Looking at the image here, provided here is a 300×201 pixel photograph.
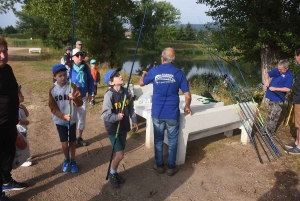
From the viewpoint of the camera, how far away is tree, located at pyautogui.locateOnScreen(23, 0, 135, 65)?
42.1 ft

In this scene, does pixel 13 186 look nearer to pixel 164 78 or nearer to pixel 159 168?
pixel 159 168

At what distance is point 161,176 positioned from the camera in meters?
3.40

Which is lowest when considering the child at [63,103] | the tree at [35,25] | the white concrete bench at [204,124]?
the white concrete bench at [204,124]

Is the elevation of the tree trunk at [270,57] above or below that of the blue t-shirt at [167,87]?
above

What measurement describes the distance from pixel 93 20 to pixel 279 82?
12511 millimetres

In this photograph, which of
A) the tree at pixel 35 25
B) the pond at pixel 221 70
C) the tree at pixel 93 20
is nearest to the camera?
the pond at pixel 221 70

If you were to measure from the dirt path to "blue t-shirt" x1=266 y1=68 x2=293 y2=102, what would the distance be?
34.2 inches

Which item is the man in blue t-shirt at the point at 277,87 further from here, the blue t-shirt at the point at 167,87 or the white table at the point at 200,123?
the blue t-shirt at the point at 167,87

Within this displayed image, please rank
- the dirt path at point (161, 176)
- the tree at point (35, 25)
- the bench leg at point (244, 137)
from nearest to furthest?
the dirt path at point (161, 176), the bench leg at point (244, 137), the tree at point (35, 25)

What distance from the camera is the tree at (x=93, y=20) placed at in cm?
1282

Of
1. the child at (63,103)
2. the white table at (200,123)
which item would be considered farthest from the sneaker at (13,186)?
the white table at (200,123)

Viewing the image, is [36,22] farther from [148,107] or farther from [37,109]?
[148,107]

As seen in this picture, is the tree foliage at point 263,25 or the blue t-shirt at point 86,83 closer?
the blue t-shirt at point 86,83

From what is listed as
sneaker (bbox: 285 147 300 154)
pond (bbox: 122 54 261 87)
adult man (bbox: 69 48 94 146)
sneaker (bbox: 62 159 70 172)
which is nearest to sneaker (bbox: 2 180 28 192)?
sneaker (bbox: 62 159 70 172)
